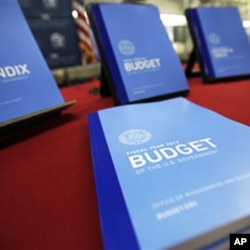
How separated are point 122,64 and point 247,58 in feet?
2.56

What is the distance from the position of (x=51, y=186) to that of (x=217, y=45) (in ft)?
3.59

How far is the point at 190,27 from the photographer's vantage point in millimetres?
1256

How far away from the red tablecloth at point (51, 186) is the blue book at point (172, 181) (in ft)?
0.13

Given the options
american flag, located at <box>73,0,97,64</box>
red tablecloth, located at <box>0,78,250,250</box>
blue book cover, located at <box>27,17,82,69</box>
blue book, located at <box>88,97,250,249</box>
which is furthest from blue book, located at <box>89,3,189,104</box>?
american flag, located at <box>73,0,97,64</box>

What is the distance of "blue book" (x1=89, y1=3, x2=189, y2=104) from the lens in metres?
0.84

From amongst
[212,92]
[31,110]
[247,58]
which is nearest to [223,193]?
[31,110]

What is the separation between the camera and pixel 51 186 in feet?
1.44

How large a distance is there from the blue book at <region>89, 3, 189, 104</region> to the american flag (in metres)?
1.14

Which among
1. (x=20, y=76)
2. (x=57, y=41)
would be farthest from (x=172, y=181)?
(x=57, y=41)

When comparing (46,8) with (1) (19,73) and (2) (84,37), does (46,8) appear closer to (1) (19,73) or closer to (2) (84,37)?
(2) (84,37)

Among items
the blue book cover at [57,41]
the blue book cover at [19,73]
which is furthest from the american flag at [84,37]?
the blue book cover at [19,73]

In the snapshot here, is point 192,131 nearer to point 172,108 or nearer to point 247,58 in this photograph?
point 172,108

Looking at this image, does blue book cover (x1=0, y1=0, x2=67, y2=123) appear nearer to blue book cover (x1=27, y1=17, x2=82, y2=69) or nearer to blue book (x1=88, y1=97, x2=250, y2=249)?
blue book (x1=88, y1=97, x2=250, y2=249)

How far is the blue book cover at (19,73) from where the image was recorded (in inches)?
26.4
